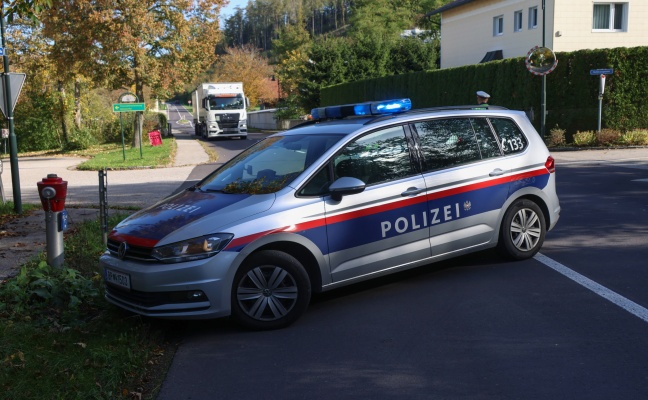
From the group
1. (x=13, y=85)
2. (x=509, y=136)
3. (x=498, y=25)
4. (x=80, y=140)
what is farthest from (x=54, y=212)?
(x=80, y=140)

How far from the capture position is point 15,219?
456 inches

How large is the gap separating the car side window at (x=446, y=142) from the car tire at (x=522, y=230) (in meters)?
0.74

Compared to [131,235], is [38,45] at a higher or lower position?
higher

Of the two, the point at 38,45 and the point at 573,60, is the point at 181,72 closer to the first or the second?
the point at 38,45

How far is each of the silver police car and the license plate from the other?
0.02 m

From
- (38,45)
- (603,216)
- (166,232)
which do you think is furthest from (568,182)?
(38,45)

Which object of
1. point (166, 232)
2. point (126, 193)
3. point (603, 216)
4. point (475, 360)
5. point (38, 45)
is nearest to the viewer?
point (475, 360)

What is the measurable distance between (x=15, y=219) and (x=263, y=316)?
7.54 meters

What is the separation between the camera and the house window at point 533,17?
3475 centimetres

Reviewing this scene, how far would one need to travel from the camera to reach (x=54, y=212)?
689 centimetres

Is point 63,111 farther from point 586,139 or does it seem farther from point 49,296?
point 49,296

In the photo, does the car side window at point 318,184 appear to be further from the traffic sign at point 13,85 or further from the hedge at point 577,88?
the hedge at point 577,88

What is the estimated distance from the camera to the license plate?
5.61 metres

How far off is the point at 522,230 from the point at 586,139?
17.8 m
